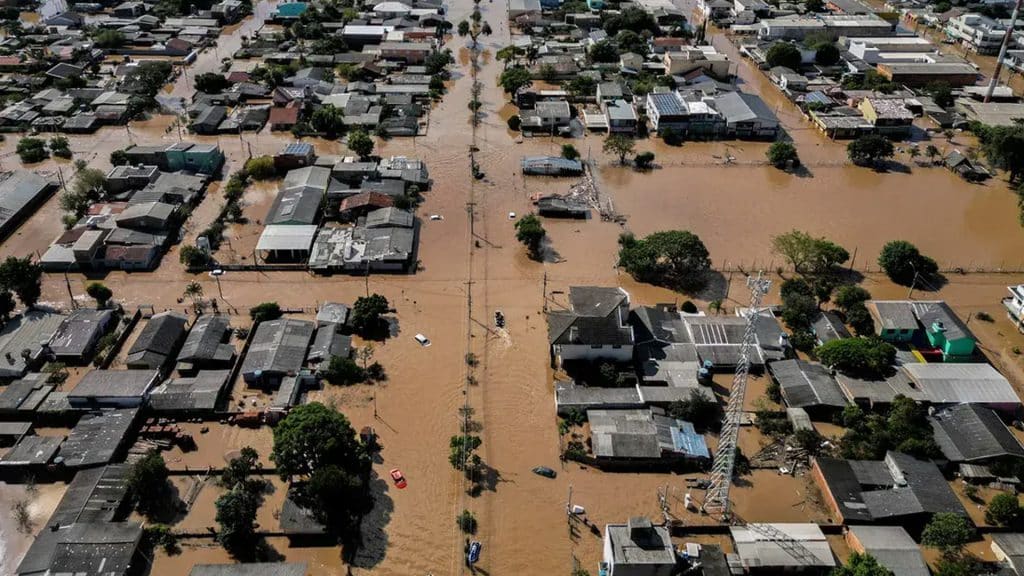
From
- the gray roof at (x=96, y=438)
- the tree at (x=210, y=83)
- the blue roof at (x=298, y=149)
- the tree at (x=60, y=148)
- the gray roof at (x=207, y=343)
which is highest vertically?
the tree at (x=210, y=83)

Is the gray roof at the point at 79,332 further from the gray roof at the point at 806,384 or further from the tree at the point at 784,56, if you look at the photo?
the tree at the point at 784,56

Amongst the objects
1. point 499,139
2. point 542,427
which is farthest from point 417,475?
point 499,139

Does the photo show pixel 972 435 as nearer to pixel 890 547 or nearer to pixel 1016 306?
pixel 890 547

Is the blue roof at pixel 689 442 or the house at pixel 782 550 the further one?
the blue roof at pixel 689 442

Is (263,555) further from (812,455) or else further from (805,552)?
(812,455)

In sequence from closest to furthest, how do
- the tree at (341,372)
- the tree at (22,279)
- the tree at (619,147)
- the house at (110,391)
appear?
the house at (110,391), the tree at (341,372), the tree at (22,279), the tree at (619,147)

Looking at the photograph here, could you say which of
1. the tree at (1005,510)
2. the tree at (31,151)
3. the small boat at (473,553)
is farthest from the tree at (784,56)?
the tree at (31,151)

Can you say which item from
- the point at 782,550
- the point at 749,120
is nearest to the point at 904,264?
the point at 749,120
